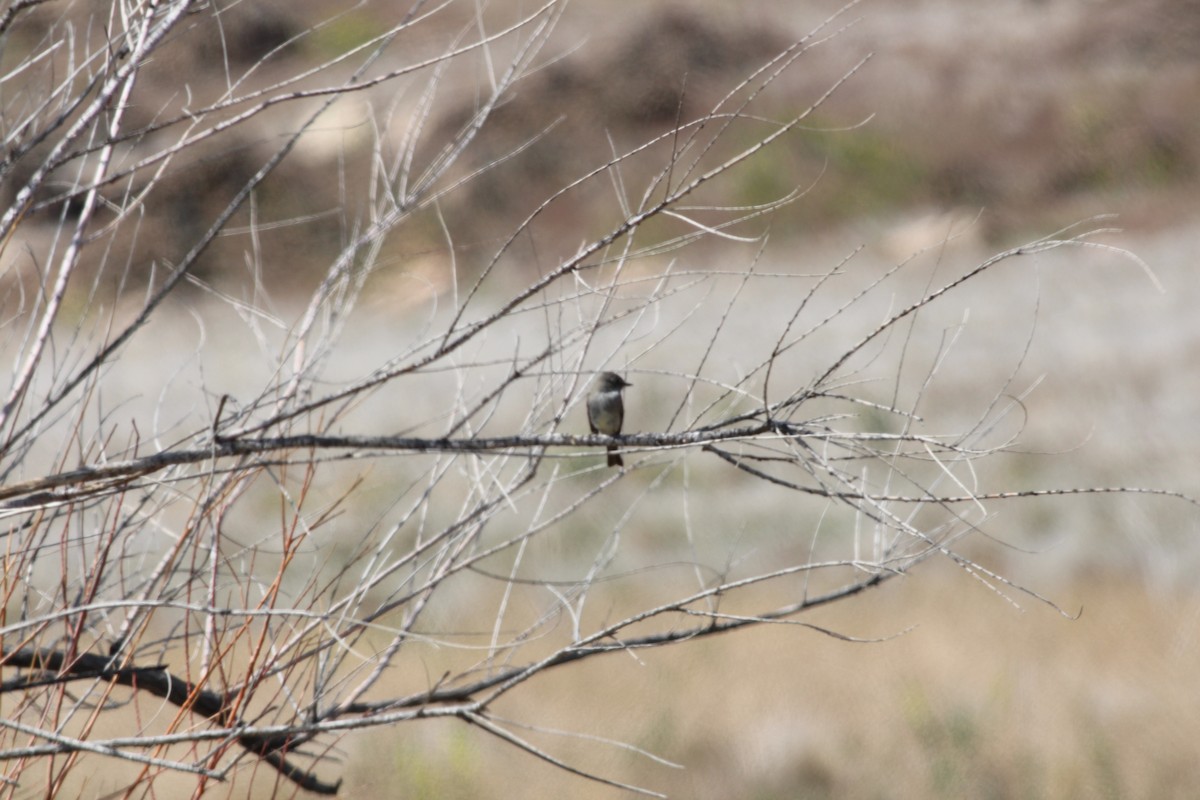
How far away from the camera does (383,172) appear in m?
3.52

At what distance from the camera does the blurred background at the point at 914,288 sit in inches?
367

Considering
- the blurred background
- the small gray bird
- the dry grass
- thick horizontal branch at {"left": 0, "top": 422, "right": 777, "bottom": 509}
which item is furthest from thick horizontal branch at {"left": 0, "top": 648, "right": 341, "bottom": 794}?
the dry grass

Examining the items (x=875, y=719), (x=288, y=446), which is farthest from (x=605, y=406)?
(x=875, y=719)

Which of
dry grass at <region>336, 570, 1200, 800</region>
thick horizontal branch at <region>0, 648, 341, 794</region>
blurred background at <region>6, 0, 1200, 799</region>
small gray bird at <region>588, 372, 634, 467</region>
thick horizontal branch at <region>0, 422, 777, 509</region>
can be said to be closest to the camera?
thick horizontal branch at <region>0, 422, 777, 509</region>

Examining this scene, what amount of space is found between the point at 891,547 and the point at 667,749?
20.7ft

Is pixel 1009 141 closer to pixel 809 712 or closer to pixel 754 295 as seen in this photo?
pixel 754 295

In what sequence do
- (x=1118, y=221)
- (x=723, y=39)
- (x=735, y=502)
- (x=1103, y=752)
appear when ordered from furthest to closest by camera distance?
(x=723, y=39) → (x=1118, y=221) → (x=735, y=502) → (x=1103, y=752)

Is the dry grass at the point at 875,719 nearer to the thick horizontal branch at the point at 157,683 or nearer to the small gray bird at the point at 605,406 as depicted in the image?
the small gray bird at the point at 605,406

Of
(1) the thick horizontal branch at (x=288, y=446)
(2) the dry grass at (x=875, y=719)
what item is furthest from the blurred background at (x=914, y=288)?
(1) the thick horizontal branch at (x=288, y=446)

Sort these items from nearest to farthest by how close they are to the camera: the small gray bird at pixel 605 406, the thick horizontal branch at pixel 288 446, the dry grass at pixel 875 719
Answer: the thick horizontal branch at pixel 288 446 → the small gray bird at pixel 605 406 → the dry grass at pixel 875 719

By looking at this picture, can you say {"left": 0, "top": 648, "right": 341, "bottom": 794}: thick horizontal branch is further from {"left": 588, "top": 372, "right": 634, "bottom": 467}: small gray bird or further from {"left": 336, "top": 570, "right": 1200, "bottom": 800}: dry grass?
{"left": 336, "top": 570, "right": 1200, "bottom": 800}: dry grass

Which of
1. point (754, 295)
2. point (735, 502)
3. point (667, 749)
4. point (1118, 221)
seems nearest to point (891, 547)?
point (667, 749)

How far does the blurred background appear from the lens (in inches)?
367

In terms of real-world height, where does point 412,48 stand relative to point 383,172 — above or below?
below
